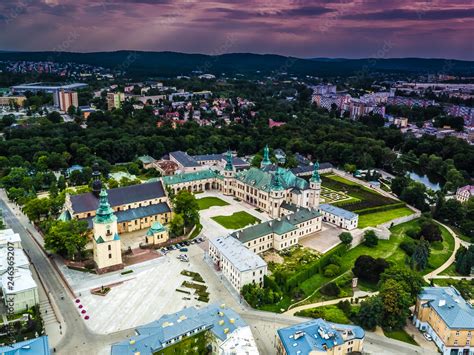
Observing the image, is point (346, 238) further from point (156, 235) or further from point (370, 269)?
point (156, 235)

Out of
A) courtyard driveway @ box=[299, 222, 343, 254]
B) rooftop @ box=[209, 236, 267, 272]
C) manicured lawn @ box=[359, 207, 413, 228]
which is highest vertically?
rooftop @ box=[209, 236, 267, 272]

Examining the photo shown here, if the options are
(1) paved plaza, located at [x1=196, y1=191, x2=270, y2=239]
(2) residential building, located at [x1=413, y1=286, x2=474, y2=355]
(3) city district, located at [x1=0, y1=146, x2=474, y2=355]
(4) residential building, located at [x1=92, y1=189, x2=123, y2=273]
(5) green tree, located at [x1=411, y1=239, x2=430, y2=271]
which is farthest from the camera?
(1) paved plaza, located at [x1=196, y1=191, x2=270, y2=239]

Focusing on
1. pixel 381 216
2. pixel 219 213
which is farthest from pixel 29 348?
pixel 381 216

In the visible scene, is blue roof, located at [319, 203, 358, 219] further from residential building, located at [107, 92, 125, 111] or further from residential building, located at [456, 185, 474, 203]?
residential building, located at [107, 92, 125, 111]

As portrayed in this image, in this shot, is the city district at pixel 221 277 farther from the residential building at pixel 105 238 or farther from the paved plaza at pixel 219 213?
the paved plaza at pixel 219 213

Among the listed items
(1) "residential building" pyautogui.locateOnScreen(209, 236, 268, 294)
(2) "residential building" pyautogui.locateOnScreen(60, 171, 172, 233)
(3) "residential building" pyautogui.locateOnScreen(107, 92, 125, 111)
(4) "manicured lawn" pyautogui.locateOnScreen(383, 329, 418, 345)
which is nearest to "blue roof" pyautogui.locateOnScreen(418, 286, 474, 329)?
(4) "manicured lawn" pyautogui.locateOnScreen(383, 329, 418, 345)
